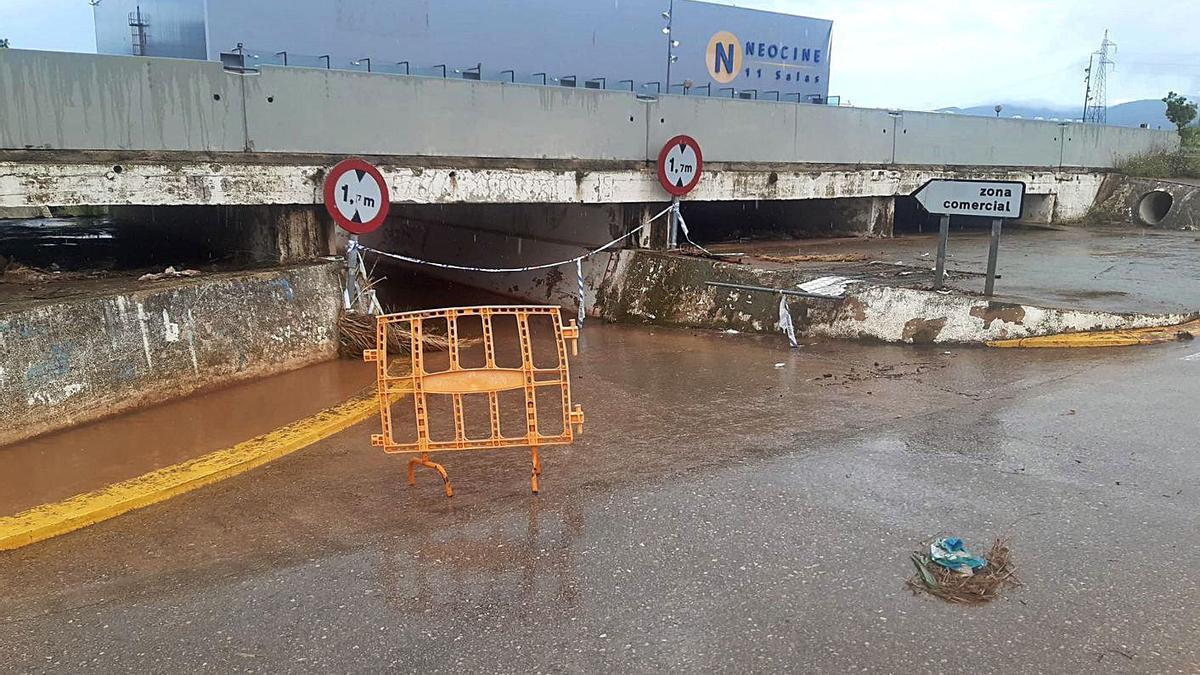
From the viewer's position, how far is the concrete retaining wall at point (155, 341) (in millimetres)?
5793

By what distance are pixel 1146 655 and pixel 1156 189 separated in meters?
19.3

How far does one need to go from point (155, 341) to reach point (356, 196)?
2.47m

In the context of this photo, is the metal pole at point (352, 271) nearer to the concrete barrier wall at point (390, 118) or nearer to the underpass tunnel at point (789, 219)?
the concrete barrier wall at point (390, 118)

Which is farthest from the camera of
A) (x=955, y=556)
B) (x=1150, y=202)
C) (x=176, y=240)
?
(x=1150, y=202)

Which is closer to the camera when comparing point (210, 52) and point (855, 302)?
point (855, 302)

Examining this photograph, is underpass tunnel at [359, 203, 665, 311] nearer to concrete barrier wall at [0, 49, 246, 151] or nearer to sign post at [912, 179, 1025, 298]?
concrete barrier wall at [0, 49, 246, 151]

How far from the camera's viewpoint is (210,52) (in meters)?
15.9

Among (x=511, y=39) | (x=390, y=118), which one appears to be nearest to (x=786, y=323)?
(x=390, y=118)

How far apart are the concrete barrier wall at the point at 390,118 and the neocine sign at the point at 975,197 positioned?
3.74 m

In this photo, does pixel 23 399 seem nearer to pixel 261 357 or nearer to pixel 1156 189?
pixel 261 357

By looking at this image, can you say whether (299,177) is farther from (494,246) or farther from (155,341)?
(494,246)

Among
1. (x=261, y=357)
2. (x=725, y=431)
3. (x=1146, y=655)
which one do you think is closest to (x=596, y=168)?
(x=261, y=357)

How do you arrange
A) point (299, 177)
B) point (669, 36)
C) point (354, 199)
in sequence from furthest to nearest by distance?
1. point (669, 36)
2. point (299, 177)
3. point (354, 199)

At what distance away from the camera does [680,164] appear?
11289 millimetres
